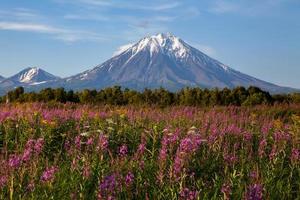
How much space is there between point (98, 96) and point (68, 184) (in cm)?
2808

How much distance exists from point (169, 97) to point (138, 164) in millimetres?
25265

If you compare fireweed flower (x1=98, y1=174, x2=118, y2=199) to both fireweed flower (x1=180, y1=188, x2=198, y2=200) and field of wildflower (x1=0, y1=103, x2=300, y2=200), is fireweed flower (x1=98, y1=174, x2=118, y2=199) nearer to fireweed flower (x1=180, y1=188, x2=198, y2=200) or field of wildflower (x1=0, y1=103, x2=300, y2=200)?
field of wildflower (x1=0, y1=103, x2=300, y2=200)

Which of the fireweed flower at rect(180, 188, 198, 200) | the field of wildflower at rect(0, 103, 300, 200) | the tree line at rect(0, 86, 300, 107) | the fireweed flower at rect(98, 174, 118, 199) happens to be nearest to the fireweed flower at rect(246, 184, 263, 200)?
the field of wildflower at rect(0, 103, 300, 200)

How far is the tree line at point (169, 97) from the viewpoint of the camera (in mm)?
32375

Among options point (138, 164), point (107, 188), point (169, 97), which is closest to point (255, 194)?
point (107, 188)

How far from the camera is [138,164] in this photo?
795cm

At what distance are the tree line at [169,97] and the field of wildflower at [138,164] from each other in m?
16.6

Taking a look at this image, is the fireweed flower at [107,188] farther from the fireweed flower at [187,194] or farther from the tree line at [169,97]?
the tree line at [169,97]

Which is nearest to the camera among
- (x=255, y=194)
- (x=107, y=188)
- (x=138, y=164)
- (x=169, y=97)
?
(x=255, y=194)

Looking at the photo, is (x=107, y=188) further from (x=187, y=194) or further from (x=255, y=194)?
(x=255, y=194)

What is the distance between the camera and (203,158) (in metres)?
8.70

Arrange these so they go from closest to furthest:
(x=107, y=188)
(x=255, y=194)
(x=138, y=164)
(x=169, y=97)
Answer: (x=255, y=194) → (x=107, y=188) → (x=138, y=164) → (x=169, y=97)

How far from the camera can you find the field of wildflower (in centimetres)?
583

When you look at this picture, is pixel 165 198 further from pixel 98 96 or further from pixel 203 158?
pixel 98 96
